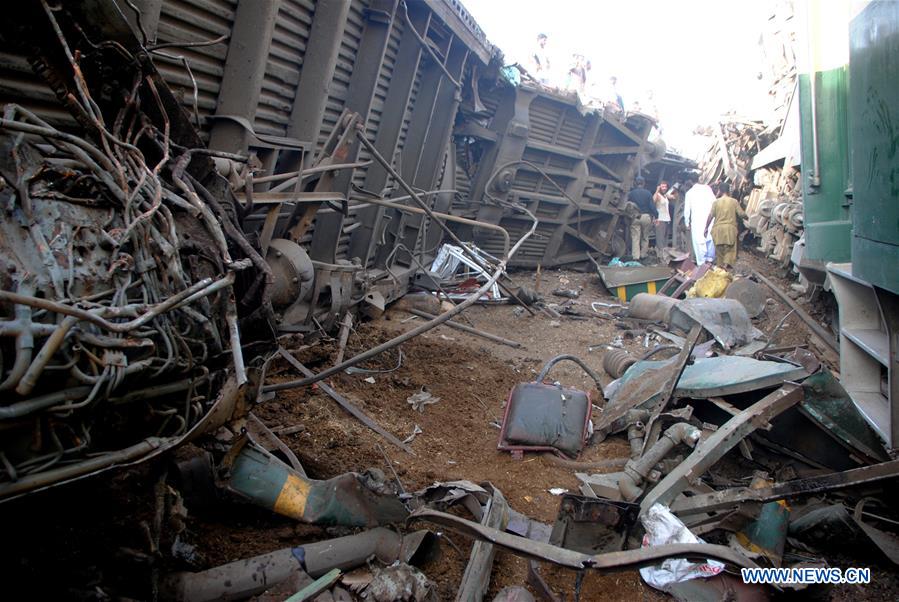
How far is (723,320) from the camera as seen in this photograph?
6.11 metres

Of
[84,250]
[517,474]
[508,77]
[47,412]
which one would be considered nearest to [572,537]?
[517,474]

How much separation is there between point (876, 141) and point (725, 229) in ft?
22.3

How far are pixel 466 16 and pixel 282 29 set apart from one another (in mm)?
3014

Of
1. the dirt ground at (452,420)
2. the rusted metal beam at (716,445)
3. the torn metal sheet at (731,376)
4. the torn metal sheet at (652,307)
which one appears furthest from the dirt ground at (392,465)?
the torn metal sheet at (652,307)

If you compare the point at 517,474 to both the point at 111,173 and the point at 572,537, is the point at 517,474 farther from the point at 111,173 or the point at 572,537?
the point at 111,173

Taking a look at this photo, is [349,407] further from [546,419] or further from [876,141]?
[876,141]

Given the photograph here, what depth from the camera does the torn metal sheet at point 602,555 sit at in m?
1.87

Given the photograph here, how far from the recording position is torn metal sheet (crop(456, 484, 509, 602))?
2176 mm

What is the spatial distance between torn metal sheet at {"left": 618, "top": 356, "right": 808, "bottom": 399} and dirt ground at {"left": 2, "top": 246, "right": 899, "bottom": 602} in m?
0.65

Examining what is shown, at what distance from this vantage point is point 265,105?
4203mm

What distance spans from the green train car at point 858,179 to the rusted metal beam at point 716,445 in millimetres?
707

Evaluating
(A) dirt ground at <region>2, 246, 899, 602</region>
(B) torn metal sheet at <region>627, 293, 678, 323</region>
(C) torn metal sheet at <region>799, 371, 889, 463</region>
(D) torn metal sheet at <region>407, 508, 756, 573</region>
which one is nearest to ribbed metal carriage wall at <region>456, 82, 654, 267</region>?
(B) torn metal sheet at <region>627, 293, 678, 323</region>

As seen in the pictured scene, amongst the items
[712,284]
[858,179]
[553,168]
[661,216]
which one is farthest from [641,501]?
[661,216]

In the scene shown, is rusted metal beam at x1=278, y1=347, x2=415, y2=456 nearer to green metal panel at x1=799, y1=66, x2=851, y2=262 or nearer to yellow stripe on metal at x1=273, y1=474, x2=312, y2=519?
yellow stripe on metal at x1=273, y1=474, x2=312, y2=519
